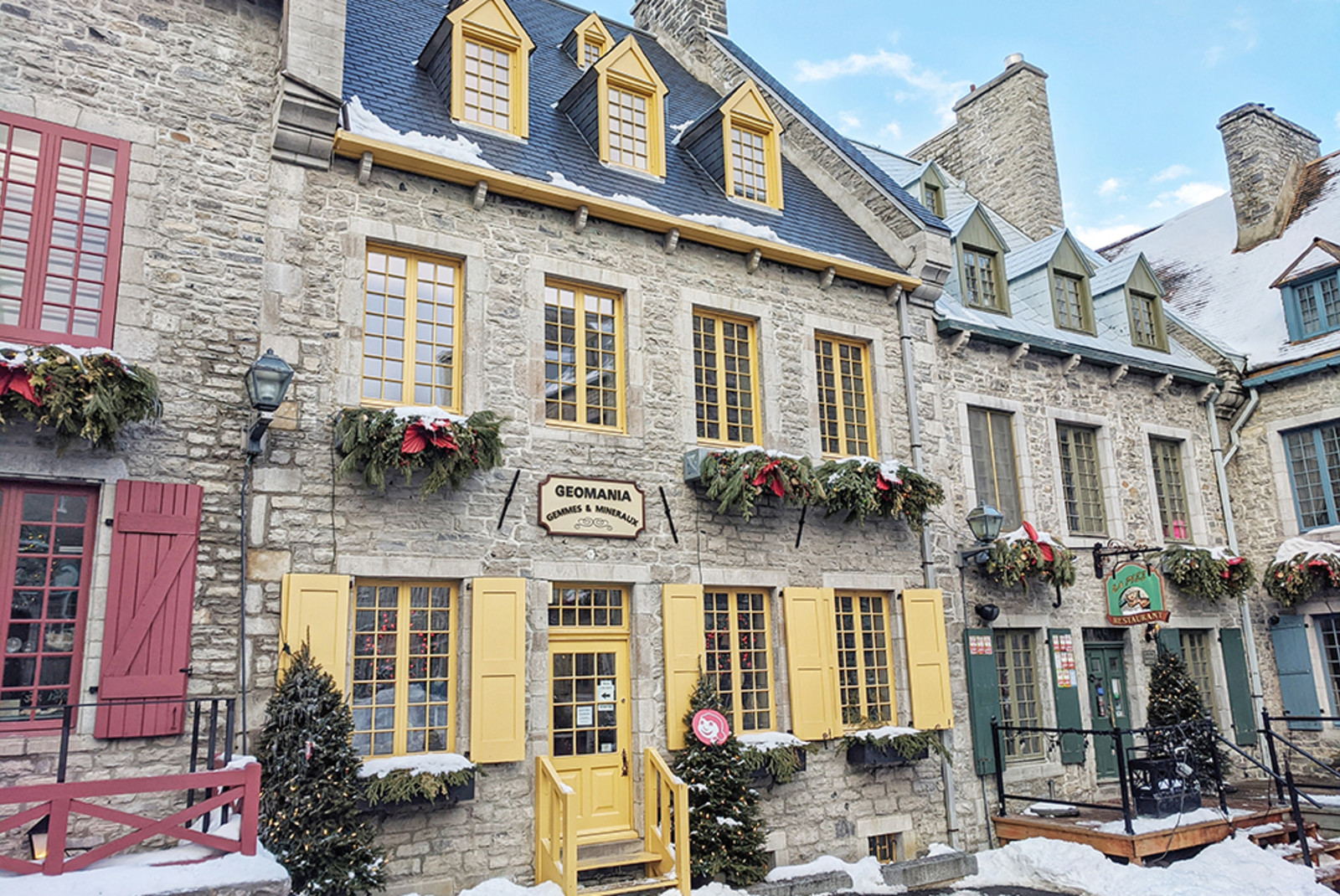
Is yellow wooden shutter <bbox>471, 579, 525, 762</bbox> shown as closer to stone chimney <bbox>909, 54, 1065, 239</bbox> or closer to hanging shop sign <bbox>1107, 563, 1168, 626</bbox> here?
hanging shop sign <bbox>1107, 563, 1168, 626</bbox>

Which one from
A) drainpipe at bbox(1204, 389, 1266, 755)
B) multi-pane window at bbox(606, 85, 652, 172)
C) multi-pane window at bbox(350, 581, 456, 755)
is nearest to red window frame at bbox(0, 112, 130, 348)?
multi-pane window at bbox(350, 581, 456, 755)

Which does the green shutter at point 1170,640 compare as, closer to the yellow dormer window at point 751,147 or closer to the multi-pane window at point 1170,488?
the multi-pane window at point 1170,488

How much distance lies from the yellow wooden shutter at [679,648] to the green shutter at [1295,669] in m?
9.33

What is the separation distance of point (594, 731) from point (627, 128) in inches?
252

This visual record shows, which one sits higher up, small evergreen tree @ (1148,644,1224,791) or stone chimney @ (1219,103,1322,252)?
stone chimney @ (1219,103,1322,252)

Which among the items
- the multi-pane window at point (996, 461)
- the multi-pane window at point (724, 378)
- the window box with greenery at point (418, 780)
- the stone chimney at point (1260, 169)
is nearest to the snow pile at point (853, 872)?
the window box with greenery at point (418, 780)

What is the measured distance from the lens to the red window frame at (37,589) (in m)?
6.65

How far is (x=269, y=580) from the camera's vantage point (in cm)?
757

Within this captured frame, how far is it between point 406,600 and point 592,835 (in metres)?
2.57

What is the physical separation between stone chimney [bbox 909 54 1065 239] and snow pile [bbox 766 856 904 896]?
11626 mm

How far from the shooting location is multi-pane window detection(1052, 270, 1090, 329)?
14.1 metres

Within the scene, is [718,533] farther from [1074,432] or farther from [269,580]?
[1074,432]

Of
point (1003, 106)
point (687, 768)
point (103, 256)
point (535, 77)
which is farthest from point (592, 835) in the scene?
point (1003, 106)

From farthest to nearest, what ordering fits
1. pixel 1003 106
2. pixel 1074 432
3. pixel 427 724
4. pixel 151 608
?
pixel 1003 106, pixel 1074 432, pixel 427 724, pixel 151 608
